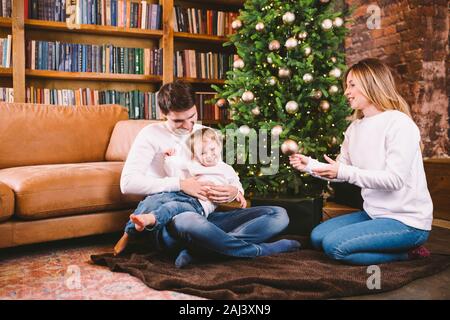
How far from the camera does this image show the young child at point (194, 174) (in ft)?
5.71

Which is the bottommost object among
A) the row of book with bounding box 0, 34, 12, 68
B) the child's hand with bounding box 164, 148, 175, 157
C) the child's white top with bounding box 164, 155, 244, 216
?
the child's white top with bounding box 164, 155, 244, 216

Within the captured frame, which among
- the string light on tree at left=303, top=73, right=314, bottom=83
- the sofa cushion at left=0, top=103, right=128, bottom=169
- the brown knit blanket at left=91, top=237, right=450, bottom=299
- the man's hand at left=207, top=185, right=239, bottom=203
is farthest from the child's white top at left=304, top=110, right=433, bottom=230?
the sofa cushion at left=0, top=103, right=128, bottom=169

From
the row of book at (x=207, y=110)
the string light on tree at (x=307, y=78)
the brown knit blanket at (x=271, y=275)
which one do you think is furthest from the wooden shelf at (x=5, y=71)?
the string light on tree at (x=307, y=78)

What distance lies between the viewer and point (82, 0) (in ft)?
10.9

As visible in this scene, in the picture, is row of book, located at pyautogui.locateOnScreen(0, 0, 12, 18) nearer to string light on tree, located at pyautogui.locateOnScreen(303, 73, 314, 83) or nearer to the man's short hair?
the man's short hair

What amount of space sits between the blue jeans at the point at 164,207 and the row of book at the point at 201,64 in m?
2.10

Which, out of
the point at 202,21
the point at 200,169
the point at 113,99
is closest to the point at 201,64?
the point at 202,21

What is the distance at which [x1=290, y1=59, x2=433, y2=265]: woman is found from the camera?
5.50ft

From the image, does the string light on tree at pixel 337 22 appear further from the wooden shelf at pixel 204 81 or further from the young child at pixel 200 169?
the wooden shelf at pixel 204 81

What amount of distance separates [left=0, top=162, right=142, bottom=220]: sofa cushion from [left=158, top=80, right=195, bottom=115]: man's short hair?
0.53 m

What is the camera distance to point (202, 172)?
6.15 ft

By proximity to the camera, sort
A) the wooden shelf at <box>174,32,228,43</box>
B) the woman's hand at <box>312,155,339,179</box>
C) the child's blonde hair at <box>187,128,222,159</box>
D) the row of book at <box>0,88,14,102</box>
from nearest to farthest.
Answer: the woman's hand at <box>312,155,339,179</box>
the child's blonde hair at <box>187,128,222,159</box>
the row of book at <box>0,88,14,102</box>
the wooden shelf at <box>174,32,228,43</box>
